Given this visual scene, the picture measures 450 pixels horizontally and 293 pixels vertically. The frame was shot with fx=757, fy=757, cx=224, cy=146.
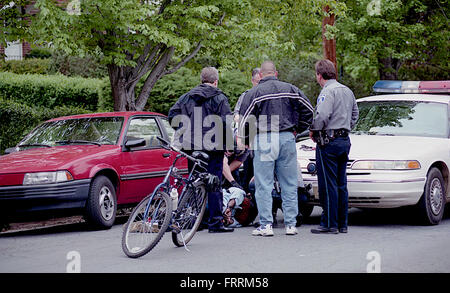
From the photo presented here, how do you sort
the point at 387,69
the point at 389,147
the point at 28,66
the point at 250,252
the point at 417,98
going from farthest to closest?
the point at 28,66 → the point at 387,69 → the point at 417,98 → the point at 389,147 → the point at 250,252

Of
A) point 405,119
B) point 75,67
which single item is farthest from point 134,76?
Result: point 75,67

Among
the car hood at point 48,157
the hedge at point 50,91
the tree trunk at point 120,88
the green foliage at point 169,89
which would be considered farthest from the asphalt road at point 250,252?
the hedge at point 50,91

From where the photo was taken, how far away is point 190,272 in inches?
253

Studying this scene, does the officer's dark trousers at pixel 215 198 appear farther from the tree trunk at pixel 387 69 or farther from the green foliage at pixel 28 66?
the green foliage at pixel 28 66

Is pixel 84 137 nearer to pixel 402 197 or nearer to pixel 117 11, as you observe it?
pixel 117 11

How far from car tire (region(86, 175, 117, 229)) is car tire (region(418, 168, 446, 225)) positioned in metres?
3.88

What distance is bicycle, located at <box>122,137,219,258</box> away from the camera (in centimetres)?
709

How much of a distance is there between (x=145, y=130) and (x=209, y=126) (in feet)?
7.78

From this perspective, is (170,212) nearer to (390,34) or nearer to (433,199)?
(433,199)

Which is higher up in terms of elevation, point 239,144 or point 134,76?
point 134,76

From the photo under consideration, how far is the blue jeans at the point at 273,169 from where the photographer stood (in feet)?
28.0

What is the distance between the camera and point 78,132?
10633mm
